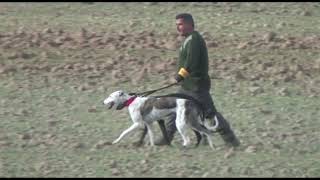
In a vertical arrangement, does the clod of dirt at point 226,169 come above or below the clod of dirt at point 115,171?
below

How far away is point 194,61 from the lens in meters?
10.6

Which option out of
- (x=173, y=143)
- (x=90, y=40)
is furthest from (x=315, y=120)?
(x=90, y=40)

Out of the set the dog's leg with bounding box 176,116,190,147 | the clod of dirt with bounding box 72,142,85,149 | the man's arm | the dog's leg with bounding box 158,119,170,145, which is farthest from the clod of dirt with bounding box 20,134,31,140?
the man's arm

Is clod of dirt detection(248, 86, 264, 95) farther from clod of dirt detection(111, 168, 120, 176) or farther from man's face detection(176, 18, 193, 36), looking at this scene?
clod of dirt detection(111, 168, 120, 176)

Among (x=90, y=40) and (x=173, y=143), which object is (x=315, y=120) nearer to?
(x=173, y=143)

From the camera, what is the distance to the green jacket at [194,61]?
34.8 ft

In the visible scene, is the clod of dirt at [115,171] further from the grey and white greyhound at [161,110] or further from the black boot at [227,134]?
the black boot at [227,134]

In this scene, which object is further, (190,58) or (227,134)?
(227,134)

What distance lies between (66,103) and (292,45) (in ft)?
18.8

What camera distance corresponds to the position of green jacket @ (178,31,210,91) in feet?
34.8

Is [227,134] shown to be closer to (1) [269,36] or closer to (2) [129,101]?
(2) [129,101]

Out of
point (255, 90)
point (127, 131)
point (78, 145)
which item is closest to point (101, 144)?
point (78, 145)

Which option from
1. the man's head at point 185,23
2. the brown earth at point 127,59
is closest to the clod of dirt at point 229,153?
the man's head at point 185,23

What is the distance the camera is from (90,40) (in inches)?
692
